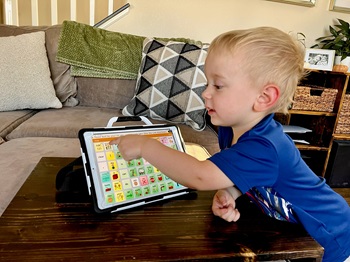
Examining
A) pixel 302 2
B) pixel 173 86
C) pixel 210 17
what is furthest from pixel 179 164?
pixel 302 2

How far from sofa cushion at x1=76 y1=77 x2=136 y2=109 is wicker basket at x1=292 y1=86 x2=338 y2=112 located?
1.03 metres

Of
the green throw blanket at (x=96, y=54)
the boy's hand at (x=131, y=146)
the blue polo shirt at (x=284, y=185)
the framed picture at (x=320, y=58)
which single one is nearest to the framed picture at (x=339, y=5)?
the framed picture at (x=320, y=58)

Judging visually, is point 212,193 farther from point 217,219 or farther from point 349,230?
point 349,230

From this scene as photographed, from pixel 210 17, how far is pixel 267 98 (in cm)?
170

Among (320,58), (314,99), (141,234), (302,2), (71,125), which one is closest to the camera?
(141,234)

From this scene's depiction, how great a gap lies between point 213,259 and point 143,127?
1.06 feet

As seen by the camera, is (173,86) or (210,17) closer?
(173,86)

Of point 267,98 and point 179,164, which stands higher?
point 267,98

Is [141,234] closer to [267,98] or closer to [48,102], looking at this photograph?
[267,98]

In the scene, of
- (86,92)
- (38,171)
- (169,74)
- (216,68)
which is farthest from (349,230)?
(86,92)

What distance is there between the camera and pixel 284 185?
664mm

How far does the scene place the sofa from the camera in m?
1.10

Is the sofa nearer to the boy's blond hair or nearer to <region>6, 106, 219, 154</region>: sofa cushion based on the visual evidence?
<region>6, 106, 219, 154</region>: sofa cushion

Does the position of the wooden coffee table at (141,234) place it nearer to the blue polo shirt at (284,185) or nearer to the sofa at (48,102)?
the blue polo shirt at (284,185)
